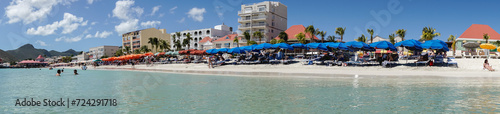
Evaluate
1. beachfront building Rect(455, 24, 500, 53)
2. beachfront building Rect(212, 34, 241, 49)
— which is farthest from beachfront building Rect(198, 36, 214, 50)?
beachfront building Rect(455, 24, 500, 53)

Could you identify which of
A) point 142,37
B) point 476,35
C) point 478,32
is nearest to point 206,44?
point 142,37

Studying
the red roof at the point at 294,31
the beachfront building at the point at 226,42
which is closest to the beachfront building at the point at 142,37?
the beachfront building at the point at 226,42

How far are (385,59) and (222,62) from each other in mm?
14737

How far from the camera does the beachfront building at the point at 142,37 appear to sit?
104 m

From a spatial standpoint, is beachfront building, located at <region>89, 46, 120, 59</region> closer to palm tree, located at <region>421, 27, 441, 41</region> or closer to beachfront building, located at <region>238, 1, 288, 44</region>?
beachfront building, located at <region>238, 1, 288, 44</region>

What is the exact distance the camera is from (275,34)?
74375 mm

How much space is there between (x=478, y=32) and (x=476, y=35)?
4.94ft

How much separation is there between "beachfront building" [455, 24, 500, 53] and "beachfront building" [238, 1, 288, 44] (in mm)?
39193

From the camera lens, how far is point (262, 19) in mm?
69438

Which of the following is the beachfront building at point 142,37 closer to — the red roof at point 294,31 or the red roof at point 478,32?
the red roof at point 294,31

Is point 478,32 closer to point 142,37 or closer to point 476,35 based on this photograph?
point 476,35

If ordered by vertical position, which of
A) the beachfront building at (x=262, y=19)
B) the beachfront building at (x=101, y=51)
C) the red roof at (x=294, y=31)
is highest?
the beachfront building at (x=262, y=19)

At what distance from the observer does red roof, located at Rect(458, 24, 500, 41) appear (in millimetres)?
53094

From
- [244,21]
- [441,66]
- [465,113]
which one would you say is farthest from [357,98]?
[244,21]
